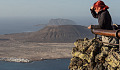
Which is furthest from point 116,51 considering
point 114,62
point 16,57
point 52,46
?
point 52,46

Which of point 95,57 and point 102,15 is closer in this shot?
point 102,15

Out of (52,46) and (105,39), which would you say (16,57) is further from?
(105,39)

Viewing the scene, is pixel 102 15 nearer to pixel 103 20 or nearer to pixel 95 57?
pixel 103 20

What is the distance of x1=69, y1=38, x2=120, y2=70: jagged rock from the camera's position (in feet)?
25.9

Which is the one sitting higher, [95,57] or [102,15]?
[102,15]

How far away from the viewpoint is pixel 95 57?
28.6 ft

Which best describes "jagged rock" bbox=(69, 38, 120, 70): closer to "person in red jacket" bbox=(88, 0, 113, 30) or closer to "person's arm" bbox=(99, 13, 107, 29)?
"person in red jacket" bbox=(88, 0, 113, 30)

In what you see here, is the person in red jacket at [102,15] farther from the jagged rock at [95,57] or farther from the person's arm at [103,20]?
the jagged rock at [95,57]

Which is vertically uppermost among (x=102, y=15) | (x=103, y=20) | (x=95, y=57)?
(x=102, y=15)

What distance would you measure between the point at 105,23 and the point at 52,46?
18919cm

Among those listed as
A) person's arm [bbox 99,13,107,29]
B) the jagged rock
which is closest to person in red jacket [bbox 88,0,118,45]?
person's arm [bbox 99,13,107,29]

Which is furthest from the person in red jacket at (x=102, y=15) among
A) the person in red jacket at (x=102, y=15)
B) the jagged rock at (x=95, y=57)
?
the jagged rock at (x=95, y=57)

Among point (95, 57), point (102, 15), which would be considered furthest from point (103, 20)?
point (95, 57)

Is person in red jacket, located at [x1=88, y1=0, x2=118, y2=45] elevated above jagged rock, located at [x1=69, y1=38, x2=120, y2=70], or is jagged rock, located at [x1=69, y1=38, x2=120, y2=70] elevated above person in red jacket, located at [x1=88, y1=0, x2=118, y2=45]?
person in red jacket, located at [x1=88, y1=0, x2=118, y2=45]
